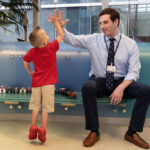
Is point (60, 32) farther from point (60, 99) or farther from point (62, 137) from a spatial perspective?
point (62, 137)

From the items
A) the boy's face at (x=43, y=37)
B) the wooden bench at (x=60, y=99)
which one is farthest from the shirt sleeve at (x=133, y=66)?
the boy's face at (x=43, y=37)

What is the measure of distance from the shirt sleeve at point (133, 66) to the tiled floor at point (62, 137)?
0.66 meters

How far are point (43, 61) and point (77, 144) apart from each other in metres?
0.87

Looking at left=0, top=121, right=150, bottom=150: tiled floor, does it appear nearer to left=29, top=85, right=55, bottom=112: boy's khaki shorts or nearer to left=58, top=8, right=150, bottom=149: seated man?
left=58, top=8, right=150, bottom=149: seated man

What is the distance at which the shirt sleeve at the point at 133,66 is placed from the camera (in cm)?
222

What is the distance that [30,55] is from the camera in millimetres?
2160

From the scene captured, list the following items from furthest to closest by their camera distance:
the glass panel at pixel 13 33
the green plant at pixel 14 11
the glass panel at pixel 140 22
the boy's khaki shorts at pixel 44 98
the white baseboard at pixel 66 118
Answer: the glass panel at pixel 13 33 → the green plant at pixel 14 11 → the glass panel at pixel 140 22 → the white baseboard at pixel 66 118 → the boy's khaki shorts at pixel 44 98

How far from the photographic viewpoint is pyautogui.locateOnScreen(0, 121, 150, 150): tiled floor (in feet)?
6.76

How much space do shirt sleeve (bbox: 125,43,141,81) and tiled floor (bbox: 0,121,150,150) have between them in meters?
0.66

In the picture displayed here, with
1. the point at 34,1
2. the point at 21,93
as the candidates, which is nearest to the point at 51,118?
the point at 21,93

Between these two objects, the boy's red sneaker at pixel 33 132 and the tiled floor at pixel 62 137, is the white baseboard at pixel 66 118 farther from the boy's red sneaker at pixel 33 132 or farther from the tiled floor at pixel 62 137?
the boy's red sneaker at pixel 33 132

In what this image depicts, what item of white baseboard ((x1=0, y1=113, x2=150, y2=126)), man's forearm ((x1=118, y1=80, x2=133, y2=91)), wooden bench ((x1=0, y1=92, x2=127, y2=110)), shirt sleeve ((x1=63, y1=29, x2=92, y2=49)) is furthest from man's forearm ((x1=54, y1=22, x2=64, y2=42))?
white baseboard ((x1=0, y1=113, x2=150, y2=126))

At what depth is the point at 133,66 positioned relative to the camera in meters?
2.25

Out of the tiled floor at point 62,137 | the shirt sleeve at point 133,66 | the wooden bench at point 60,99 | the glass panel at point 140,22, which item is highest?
the glass panel at point 140,22
